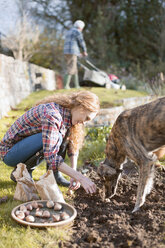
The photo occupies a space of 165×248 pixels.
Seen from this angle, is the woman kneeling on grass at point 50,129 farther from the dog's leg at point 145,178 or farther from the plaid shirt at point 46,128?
the dog's leg at point 145,178

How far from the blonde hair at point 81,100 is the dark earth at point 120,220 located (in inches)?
42.7

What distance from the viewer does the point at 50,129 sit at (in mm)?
2844

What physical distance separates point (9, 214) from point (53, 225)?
579 millimetres

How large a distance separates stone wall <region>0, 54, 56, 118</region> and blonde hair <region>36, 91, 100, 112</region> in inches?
126

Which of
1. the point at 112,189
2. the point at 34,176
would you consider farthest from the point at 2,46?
the point at 112,189

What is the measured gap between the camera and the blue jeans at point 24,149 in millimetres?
3254

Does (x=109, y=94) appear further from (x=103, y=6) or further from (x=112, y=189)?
(x=103, y=6)

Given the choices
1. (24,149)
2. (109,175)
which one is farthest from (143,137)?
(24,149)

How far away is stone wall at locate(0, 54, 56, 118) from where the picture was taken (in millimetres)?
6598

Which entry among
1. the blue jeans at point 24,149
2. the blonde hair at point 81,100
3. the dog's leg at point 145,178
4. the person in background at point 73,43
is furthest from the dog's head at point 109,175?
the person in background at point 73,43

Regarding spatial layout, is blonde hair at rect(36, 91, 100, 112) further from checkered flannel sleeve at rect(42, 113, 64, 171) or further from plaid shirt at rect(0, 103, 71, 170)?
checkered flannel sleeve at rect(42, 113, 64, 171)

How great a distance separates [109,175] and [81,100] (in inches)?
36.0

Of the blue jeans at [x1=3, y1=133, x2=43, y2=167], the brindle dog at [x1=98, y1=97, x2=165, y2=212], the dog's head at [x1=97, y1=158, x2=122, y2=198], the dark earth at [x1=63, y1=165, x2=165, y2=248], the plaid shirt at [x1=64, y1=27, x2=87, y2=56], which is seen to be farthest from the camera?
the plaid shirt at [x1=64, y1=27, x2=87, y2=56]

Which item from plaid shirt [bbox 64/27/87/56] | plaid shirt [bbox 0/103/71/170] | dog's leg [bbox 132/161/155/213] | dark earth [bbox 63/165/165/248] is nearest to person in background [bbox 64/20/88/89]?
plaid shirt [bbox 64/27/87/56]
